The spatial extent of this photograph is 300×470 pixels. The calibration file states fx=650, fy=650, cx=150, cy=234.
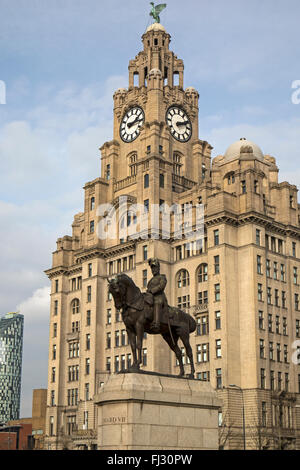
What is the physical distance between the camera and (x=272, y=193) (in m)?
98.3

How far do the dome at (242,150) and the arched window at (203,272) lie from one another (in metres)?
18.0

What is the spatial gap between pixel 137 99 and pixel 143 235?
28.9 meters

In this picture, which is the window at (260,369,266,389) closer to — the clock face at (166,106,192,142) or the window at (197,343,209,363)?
the window at (197,343,209,363)

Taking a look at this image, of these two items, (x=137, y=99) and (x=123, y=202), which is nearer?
(x=123, y=202)

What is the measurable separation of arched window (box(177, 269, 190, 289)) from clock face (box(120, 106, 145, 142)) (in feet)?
91.7

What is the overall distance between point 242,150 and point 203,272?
769 inches

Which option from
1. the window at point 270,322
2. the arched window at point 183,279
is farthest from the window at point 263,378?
the arched window at point 183,279

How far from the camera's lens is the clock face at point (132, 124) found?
366ft

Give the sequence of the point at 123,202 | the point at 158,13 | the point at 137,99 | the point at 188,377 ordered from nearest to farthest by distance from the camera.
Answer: the point at 188,377 < the point at 123,202 < the point at 137,99 < the point at 158,13

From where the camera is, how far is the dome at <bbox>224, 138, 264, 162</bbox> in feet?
319

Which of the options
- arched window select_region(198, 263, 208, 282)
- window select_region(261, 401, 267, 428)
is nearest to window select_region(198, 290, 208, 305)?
arched window select_region(198, 263, 208, 282)

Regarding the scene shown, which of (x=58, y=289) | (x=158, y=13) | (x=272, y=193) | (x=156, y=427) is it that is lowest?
(x=156, y=427)

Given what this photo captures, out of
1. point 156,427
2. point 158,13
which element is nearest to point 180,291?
point 158,13

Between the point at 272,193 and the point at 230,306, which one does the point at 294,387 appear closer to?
the point at 230,306
